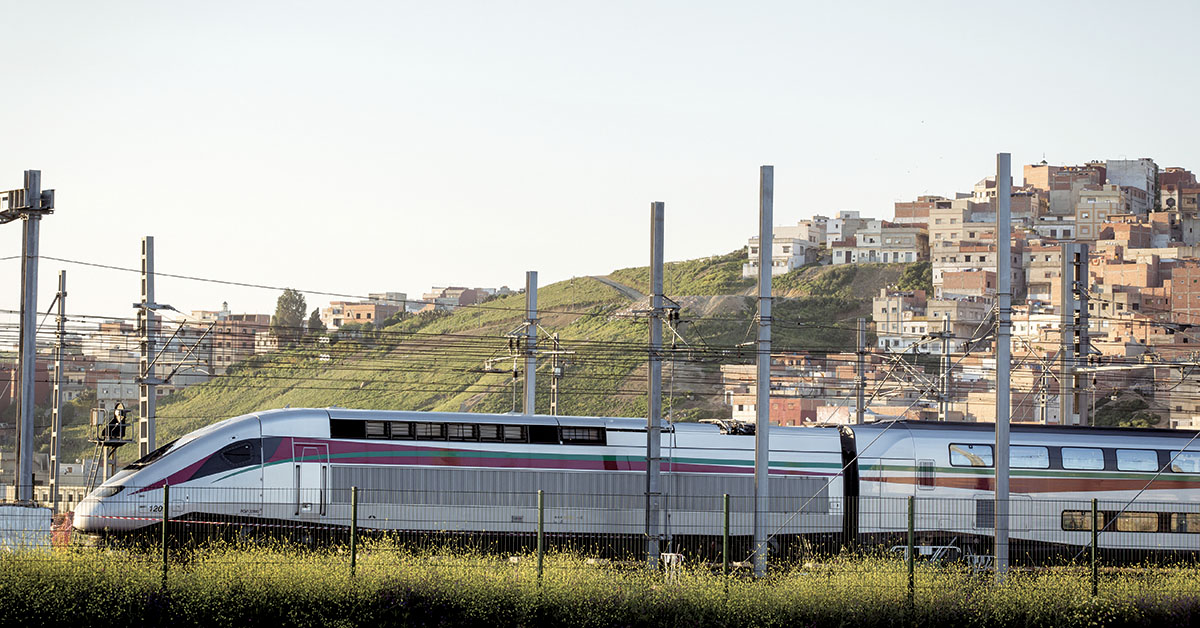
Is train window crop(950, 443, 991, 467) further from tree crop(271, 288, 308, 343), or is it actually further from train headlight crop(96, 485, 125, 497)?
tree crop(271, 288, 308, 343)

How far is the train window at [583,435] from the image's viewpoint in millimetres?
29266

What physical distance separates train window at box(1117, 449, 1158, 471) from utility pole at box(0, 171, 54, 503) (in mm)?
22952

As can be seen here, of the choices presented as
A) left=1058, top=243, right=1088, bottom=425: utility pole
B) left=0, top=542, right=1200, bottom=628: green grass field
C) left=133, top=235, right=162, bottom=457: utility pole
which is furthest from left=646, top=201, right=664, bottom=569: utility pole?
left=1058, top=243, right=1088, bottom=425: utility pole

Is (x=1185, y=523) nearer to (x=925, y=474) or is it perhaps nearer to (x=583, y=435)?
(x=925, y=474)

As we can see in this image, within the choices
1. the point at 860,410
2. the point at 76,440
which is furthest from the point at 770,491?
the point at 76,440

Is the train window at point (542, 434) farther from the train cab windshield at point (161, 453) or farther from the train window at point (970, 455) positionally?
the train window at point (970, 455)

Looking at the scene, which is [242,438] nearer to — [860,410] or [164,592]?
[164,592]

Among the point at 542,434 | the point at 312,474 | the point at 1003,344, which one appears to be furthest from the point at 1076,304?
the point at 312,474

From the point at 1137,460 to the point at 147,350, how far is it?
23.2 metres

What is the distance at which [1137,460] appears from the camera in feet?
101

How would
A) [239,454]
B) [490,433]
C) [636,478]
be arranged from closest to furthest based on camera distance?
[239,454] < [490,433] < [636,478]

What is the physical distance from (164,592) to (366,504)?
8.97 metres

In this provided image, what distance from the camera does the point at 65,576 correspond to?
1839 centimetres

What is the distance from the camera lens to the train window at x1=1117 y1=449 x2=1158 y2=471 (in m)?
Result: 30.6
